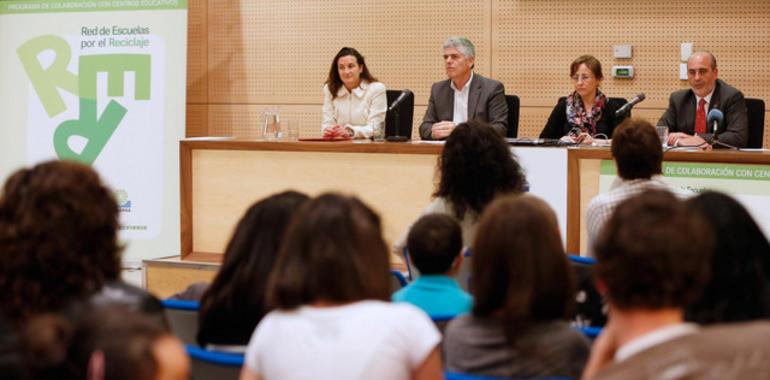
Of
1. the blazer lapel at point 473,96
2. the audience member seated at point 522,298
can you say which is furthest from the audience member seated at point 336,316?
the blazer lapel at point 473,96

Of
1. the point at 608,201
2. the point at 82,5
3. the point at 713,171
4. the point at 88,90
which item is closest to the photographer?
the point at 608,201

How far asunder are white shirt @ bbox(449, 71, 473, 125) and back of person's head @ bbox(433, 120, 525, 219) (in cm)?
243

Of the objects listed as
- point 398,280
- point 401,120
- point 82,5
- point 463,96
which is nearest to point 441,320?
point 398,280

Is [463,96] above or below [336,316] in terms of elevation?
above

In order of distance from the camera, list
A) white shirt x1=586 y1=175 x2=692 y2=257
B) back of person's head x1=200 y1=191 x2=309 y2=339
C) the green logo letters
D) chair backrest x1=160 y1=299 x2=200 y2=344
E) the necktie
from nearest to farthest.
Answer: back of person's head x1=200 y1=191 x2=309 y2=339 → chair backrest x1=160 y1=299 x2=200 y2=344 → white shirt x1=586 y1=175 x2=692 y2=257 → the necktie → the green logo letters

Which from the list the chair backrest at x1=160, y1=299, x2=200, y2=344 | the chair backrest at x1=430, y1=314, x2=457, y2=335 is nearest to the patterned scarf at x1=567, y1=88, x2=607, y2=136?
the chair backrest at x1=430, y1=314, x2=457, y2=335

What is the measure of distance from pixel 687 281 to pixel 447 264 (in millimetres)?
1403

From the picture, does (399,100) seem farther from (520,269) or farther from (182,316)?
(520,269)

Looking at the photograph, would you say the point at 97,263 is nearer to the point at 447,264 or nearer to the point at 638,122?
the point at 447,264

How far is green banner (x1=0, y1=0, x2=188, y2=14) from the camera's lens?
6973 mm

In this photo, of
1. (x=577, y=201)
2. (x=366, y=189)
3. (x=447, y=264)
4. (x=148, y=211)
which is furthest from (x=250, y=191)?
(x=447, y=264)

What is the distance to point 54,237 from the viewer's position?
6.85 feet

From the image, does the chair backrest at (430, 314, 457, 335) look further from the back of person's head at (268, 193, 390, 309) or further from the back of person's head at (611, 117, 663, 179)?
the back of person's head at (611, 117, 663, 179)

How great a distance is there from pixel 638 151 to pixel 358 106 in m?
2.94
